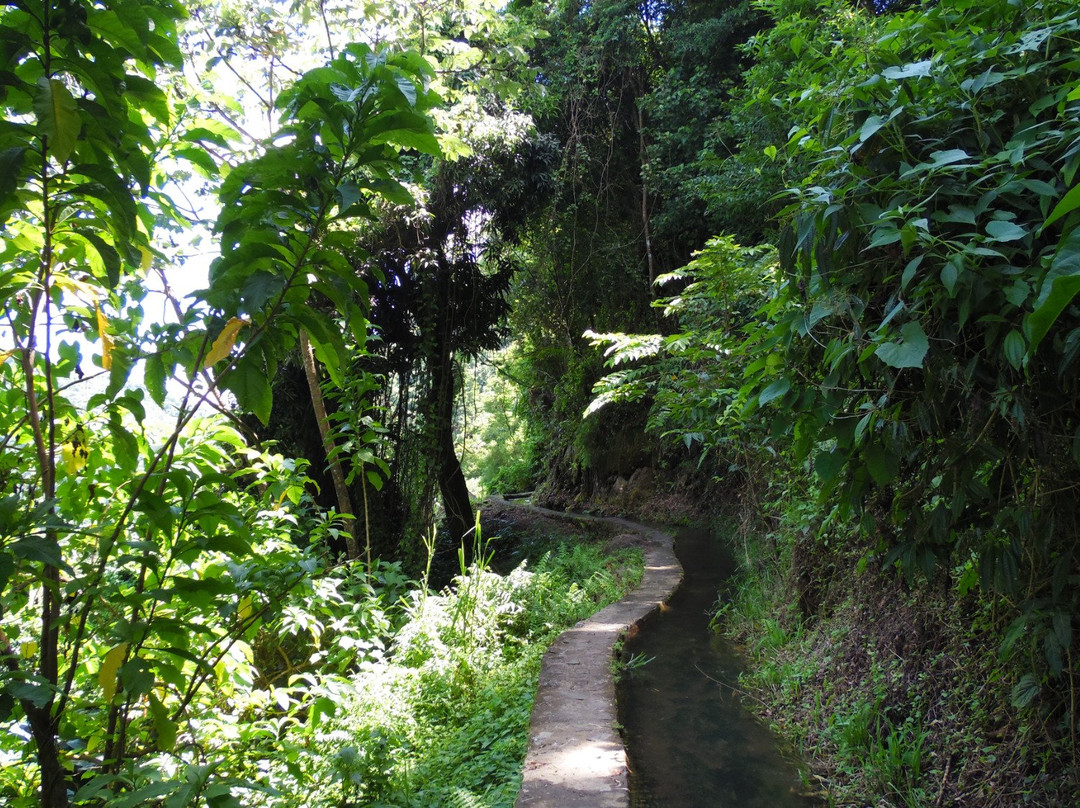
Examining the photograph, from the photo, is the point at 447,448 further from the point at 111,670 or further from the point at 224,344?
the point at 224,344

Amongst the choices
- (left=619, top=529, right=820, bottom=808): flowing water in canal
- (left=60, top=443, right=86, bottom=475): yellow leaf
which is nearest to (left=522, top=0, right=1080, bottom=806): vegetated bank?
(left=619, top=529, right=820, bottom=808): flowing water in canal

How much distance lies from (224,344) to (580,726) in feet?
9.09

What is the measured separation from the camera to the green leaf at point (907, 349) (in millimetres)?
1690

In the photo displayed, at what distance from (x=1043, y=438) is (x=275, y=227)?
6.93 feet

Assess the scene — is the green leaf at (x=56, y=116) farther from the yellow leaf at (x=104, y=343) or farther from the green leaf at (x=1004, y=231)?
the green leaf at (x=1004, y=231)

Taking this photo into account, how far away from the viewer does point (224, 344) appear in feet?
4.73

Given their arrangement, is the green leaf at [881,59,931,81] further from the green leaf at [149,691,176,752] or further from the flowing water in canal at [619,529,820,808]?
the flowing water in canal at [619,529,820,808]

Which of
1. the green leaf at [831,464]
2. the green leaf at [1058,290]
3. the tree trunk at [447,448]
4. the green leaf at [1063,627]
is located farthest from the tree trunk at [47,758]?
the tree trunk at [447,448]

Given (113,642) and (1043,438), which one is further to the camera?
(1043,438)

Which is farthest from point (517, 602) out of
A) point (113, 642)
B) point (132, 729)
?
point (113, 642)

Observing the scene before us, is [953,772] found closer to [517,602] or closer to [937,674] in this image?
[937,674]

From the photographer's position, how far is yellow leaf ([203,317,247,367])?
4.70 ft

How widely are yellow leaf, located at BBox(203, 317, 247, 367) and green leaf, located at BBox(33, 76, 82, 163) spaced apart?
0.41 meters

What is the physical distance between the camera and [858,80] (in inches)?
84.7
